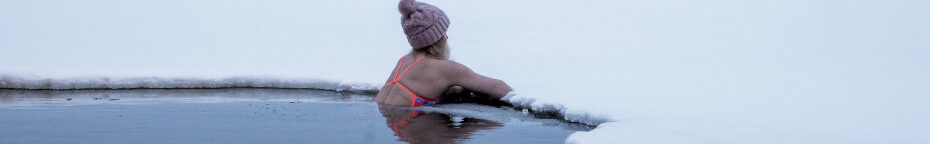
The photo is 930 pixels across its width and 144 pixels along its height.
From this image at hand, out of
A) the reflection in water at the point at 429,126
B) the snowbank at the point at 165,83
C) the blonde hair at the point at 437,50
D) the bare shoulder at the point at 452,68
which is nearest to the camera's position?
the reflection in water at the point at 429,126

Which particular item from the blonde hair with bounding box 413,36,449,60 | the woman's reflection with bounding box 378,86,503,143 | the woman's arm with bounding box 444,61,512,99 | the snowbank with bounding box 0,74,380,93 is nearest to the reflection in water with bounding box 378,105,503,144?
the woman's reflection with bounding box 378,86,503,143

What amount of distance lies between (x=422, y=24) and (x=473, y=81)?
0.42 m

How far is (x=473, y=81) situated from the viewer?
477 centimetres

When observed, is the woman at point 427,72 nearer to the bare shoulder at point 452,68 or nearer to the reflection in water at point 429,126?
the bare shoulder at point 452,68

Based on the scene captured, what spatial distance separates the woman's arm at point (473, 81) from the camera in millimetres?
4703

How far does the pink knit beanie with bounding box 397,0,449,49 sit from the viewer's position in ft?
15.5

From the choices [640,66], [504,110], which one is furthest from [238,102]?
[640,66]

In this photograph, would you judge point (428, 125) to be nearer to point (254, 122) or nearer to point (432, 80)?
point (254, 122)

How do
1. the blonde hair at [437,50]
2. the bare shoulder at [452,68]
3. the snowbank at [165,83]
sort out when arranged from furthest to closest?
the snowbank at [165,83]
the blonde hair at [437,50]
the bare shoulder at [452,68]

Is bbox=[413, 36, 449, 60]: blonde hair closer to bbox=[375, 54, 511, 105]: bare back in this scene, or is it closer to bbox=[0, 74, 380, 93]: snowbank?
bbox=[375, 54, 511, 105]: bare back

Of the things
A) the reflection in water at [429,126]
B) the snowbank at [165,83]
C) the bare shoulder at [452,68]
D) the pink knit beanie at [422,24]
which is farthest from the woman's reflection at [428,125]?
the snowbank at [165,83]

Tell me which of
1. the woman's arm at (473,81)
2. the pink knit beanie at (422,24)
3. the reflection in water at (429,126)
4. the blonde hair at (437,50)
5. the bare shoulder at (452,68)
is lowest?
the reflection in water at (429,126)

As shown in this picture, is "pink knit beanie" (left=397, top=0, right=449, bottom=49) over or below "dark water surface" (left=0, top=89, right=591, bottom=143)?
over

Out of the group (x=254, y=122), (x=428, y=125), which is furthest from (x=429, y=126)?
(x=254, y=122)
